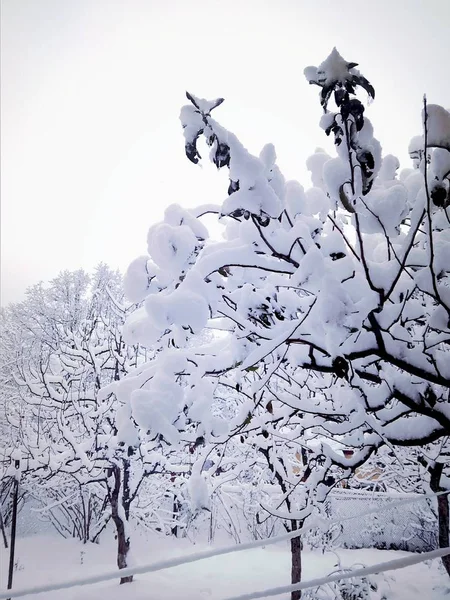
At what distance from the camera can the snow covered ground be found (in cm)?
632

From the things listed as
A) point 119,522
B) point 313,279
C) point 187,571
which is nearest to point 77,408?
point 119,522

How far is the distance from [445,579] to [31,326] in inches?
525

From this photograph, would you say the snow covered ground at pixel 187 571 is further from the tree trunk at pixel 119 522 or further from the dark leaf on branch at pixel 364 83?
the dark leaf on branch at pixel 364 83

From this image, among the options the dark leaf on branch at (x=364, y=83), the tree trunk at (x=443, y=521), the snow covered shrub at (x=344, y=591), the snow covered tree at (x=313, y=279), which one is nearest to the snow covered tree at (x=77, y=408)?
the snow covered tree at (x=313, y=279)

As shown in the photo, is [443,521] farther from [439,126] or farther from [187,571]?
[439,126]

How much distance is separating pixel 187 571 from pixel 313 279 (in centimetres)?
897

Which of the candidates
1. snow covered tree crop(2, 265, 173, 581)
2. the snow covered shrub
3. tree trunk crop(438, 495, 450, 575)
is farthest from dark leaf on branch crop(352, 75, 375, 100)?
the snow covered shrub

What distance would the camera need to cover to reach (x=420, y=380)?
187 centimetres

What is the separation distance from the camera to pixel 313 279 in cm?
140

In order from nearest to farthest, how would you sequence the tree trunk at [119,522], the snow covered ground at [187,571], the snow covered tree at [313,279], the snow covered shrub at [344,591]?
1. the snow covered tree at [313,279]
2. the snow covered shrub at [344,591]
3. the snow covered ground at [187,571]
4. the tree trunk at [119,522]

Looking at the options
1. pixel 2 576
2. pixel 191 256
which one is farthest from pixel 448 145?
pixel 2 576

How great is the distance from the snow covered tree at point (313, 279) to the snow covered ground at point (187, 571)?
248 inches

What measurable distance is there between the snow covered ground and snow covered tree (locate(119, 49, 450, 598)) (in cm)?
630

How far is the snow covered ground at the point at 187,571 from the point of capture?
6.32 meters
